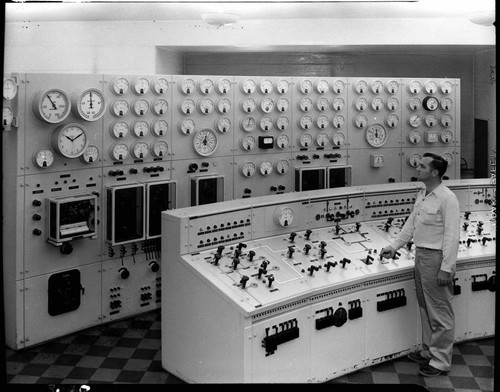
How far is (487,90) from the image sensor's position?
731 cm

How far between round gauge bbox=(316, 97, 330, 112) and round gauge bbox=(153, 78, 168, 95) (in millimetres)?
1751

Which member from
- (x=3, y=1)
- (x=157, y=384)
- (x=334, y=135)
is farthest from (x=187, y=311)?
(x=334, y=135)

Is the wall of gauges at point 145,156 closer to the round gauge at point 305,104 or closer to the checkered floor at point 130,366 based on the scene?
the round gauge at point 305,104

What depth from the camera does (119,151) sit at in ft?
16.9

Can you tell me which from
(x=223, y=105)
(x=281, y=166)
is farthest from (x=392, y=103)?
(x=223, y=105)

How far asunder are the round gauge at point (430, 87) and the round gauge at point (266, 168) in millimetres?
1935

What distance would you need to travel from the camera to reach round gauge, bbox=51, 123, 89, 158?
467 centimetres

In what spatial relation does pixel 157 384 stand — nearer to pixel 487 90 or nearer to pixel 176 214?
pixel 176 214

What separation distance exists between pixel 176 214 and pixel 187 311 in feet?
2.07

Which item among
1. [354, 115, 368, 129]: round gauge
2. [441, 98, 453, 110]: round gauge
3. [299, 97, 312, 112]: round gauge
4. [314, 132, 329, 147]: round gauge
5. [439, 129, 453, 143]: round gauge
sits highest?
[441, 98, 453, 110]: round gauge

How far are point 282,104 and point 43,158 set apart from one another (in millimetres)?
2591

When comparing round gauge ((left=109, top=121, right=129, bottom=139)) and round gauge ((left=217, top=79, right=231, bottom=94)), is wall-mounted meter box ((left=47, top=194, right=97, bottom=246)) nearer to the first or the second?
round gauge ((left=109, top=121, right=129, bottom=139))

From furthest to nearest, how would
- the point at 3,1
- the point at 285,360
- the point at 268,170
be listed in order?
the point at 268,170 < the point at 285,360 < the point at 3,1

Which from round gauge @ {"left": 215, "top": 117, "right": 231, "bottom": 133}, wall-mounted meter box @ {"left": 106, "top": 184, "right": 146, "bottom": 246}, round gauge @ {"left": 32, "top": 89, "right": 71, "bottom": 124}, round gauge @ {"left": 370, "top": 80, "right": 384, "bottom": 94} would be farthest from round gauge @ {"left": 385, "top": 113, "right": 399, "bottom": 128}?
round gauge @ {"left": 32, "top": 89, "right": 71, "bottom": 124}
